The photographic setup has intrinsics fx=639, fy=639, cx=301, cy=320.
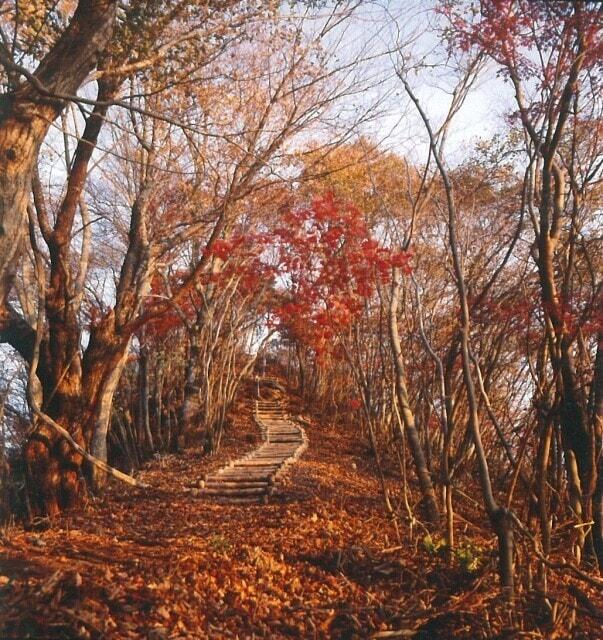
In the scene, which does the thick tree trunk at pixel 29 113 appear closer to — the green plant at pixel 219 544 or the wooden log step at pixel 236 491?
the green plant at pixel 219 544

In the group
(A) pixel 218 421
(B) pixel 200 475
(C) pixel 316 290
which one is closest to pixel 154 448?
(A) pixel 218 421

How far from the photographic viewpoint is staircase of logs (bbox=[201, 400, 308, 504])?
8727 mm

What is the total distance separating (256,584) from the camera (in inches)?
184

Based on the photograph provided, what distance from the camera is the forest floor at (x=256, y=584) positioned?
372cm

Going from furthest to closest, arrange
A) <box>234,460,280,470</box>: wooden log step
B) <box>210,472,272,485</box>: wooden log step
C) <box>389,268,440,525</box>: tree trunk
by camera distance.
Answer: <box>234,460,280,470</box>: wooden log step < <box>210,472,272,485</box>: wooden log step < <box>389,268,440,525</box>: tree trunk

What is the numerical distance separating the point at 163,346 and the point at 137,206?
28.0 ft

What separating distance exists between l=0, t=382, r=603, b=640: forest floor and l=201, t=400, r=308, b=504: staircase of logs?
1.64 meters

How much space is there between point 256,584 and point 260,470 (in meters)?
6.15

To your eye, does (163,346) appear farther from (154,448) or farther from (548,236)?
(548,236)

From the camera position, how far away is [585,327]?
5.59m

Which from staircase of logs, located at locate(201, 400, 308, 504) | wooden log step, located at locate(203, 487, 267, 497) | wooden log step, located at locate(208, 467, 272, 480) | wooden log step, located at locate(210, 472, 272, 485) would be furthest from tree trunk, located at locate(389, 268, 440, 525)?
wooden log step, located at locate(208, 467, 272, 480)

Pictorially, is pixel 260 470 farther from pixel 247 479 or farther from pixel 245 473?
pixel 247 479

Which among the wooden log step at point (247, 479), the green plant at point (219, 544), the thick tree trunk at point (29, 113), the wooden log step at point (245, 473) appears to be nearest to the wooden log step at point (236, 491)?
the wooden log step at point (247, 479)

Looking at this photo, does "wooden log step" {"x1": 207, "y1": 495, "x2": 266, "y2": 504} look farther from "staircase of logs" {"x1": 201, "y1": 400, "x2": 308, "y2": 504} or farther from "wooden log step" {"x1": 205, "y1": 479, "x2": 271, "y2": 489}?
"wooden log step" {"x1": 205, "y1": 479, "x2": 271, "y2": 489}
